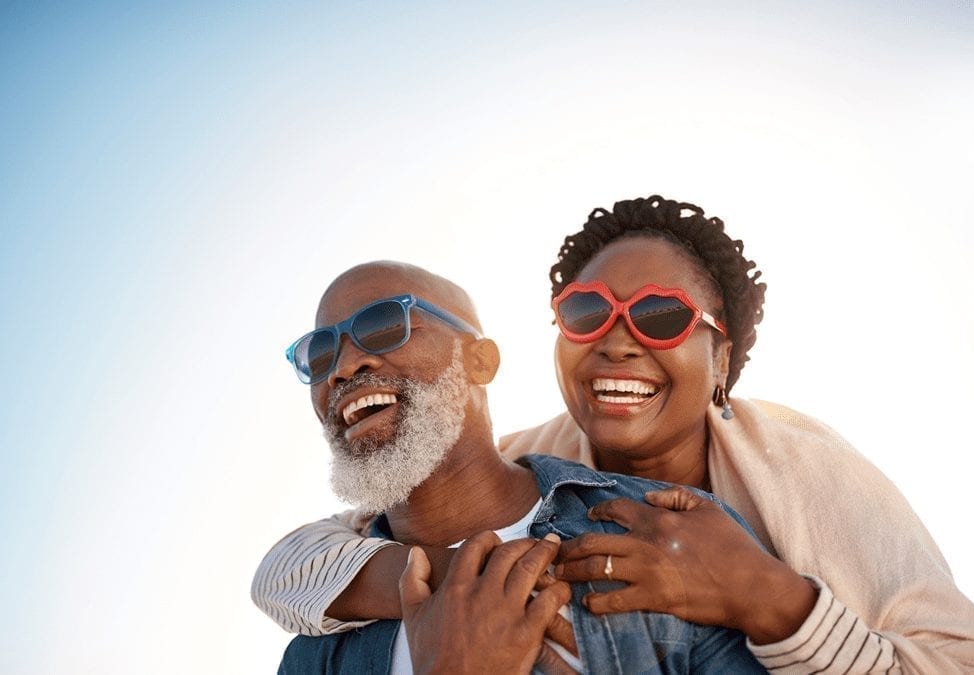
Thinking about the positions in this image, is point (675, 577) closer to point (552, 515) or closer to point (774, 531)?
point (552, 515)

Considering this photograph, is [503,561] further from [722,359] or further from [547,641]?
[722,359]

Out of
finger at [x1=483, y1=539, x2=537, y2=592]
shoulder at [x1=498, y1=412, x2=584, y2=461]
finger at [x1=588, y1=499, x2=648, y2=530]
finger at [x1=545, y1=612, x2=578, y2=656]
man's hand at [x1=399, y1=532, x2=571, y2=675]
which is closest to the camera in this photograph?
man's hand at [x1=399, y1=532, x2=571, y2=675]

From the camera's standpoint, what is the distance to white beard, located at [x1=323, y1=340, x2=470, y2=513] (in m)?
3.45

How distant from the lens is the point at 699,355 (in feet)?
12.3

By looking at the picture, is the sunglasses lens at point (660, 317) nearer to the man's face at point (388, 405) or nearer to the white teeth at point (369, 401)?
the man's face at point (388, 405)

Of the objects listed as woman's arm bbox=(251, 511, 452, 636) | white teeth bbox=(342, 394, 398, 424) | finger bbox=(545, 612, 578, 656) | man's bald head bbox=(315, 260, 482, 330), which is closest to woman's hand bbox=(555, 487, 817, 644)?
finger bbox=(545, 612, 578, 656)

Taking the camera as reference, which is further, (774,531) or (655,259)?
(655,259)

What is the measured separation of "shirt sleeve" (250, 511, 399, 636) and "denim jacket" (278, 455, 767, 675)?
9 cm

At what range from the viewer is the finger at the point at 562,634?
8.92 feet

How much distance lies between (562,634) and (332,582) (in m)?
0.83

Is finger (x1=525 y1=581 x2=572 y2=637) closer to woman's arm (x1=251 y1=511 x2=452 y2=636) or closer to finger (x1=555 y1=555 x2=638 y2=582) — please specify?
finger (x1=555 y1=555 x2=638 y2=582)

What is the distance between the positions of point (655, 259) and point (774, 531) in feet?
4.09

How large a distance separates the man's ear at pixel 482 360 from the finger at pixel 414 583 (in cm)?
110

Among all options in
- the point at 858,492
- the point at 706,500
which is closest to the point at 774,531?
the point at 858,492
